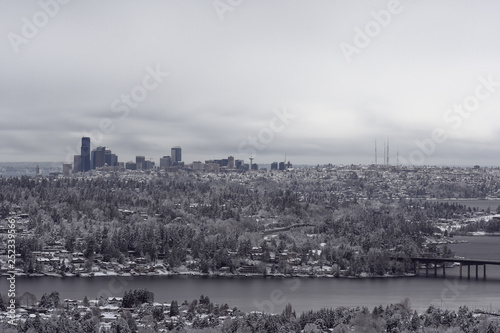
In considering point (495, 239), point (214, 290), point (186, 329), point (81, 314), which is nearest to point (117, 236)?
point (214, 290)

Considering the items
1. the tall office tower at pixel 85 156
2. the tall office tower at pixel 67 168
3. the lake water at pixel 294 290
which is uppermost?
the tall office tower at pixel 85 156

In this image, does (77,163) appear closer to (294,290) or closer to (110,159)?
(110,159)

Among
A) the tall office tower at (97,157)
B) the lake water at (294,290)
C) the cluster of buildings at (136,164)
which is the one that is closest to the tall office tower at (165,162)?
the cluster of buildings at (136,164)

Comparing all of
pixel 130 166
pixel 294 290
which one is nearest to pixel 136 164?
pixel 130 166

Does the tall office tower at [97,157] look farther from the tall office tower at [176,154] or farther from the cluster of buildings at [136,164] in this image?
the tall office tower at [176,154]

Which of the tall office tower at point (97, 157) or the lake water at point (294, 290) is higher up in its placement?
the tall office tower at point (97, 157)

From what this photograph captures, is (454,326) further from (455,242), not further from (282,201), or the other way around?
(282,201)

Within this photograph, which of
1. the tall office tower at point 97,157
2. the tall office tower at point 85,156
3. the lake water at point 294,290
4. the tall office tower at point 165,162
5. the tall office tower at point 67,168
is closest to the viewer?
the lake water at point 294,290
